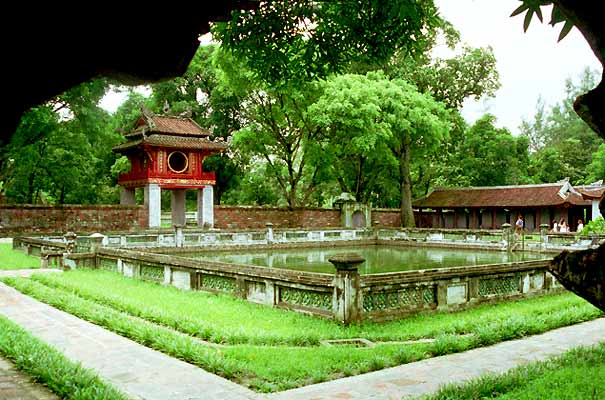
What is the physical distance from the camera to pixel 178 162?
41188mm

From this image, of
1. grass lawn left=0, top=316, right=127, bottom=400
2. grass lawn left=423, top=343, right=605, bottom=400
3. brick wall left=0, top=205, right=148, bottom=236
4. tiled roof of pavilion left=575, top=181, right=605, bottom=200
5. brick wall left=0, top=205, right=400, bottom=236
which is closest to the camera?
grass lawn left=423, top=343, right=605, bottom=400

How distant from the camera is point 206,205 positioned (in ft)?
133

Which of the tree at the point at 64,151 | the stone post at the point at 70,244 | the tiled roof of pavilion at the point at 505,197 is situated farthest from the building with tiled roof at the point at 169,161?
the tiled roof of pavilion at the point at 505,197

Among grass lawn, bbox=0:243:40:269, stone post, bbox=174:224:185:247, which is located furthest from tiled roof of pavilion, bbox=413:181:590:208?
grass lawn, bbox=0:243:40:269

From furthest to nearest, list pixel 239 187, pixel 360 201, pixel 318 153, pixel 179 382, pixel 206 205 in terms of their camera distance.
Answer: pixel 239 187
pixel 360 201
pixel 206 205
pixel 318 153
pixel 179 382

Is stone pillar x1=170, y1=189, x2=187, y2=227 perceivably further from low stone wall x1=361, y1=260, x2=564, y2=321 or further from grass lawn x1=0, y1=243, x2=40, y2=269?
low stone wall x1=361, y1=260, x2=564, y2=321

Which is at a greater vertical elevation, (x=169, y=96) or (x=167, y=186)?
(x=169, y=96)

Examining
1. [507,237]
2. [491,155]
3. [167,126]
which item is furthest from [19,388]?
[491,155]

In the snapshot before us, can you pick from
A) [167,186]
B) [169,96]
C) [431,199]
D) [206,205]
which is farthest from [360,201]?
[169,96]

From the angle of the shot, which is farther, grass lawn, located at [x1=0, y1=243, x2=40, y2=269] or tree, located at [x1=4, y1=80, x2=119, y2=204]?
tree, located at [x1=4, y1=80, x2=119, y2=204]

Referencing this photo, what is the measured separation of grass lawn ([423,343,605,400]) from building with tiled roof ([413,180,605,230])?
33023 millimetres

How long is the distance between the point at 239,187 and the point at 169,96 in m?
9.73

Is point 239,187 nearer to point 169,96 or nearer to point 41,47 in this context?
point 169,96

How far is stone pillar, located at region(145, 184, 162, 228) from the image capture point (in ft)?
→ 125
